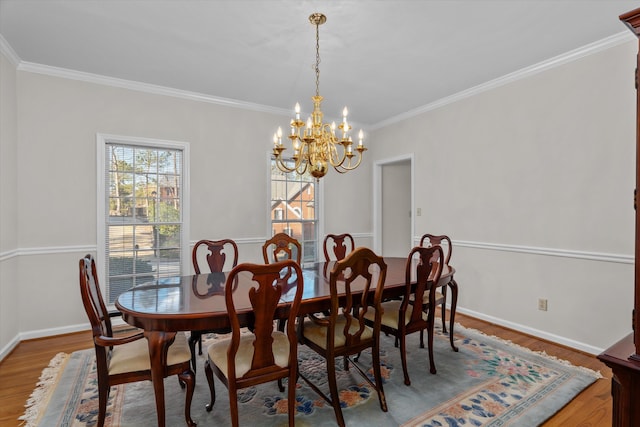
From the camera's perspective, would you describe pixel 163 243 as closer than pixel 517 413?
No

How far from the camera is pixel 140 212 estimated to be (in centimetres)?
388

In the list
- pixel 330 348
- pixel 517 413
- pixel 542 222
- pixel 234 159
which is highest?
pixel 234 159

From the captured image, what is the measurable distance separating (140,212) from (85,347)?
150 cm

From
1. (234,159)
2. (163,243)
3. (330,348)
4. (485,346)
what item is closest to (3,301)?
(163,243)

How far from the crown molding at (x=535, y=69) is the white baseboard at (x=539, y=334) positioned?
8.58 feet

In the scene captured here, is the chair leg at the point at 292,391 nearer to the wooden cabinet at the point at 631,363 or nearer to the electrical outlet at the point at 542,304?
the wooden cabinet at the point at 631,363

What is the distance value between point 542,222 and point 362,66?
7.91 feet

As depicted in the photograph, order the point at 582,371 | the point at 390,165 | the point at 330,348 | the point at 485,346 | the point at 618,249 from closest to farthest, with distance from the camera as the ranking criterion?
the point at 330,348 < the point at 582,371 < the point at 618,249 < the point at 485,346 < the point at 390,165

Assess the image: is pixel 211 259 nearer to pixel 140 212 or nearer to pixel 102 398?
pixel 140 212

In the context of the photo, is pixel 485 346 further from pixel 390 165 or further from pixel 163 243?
pixel 163 243

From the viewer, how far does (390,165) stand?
18.3 ft

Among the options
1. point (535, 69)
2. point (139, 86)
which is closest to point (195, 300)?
point (139, 86)

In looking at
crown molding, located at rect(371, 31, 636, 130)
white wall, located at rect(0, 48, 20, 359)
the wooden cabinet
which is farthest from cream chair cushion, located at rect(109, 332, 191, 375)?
crown molding, located at rect(371, 31, 636, 130)

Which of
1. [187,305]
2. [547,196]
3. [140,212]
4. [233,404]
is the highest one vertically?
[547,196]
